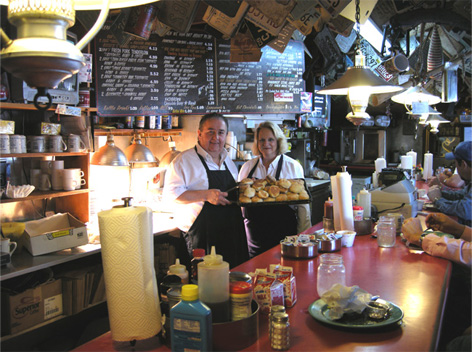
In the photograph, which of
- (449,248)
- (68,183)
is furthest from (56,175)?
(449,248)

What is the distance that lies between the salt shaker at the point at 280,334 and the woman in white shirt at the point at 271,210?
2.48m

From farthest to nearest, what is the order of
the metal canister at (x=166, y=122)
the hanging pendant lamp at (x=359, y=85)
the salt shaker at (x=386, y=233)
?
the metal canister at (x=166, y=122) → the salt shaker at (x=386, y=233) → the hanging pendant lamp at (x=359, y=85)

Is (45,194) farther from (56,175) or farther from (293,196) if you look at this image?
(293,196)

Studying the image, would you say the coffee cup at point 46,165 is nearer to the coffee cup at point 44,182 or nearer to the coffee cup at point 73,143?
the coffee cup at point 44,182

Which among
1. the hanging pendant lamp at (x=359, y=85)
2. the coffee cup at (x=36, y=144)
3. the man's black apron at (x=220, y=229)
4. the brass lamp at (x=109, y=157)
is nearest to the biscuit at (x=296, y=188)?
A: the man's black apron at (x=220, y=229)

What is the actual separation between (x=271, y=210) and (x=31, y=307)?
2178 millimetres

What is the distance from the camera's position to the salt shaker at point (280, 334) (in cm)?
157

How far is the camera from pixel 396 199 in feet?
12.6

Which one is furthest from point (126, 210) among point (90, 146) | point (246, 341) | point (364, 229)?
point (90, 146)

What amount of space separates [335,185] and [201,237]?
4.42ft

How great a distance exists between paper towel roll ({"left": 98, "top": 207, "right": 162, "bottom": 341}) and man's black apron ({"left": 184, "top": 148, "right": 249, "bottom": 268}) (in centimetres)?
233

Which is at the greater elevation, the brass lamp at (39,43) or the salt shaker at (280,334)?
the brass lamp at (39,43)

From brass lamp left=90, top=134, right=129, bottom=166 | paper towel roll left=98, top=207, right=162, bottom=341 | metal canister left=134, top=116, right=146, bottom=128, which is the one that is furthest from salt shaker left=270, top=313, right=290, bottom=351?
metal canister left=134, top=116, right=146, bottom=128

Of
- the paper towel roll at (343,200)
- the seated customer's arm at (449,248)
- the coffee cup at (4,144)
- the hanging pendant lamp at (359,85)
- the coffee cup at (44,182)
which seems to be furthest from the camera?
the coffee cup at (44,182)
